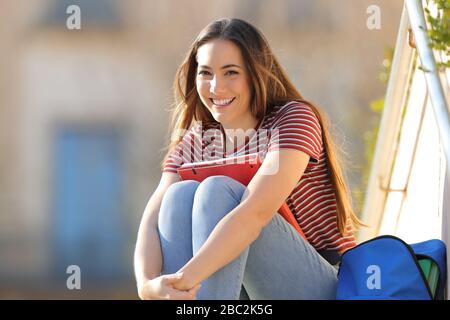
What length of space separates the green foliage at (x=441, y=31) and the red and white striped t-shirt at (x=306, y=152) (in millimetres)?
311

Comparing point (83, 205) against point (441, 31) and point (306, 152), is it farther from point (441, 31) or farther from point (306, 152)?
point (441, 31)

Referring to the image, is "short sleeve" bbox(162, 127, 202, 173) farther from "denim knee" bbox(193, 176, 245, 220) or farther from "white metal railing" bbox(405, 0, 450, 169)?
"white metal railing" bbox(405, 0, 450, 169)

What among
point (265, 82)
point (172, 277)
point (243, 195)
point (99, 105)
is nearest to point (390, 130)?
point (265, 82)

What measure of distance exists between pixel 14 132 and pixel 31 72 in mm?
425

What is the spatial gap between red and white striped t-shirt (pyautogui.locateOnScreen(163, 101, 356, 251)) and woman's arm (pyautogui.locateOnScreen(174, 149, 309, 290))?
1.7 inches

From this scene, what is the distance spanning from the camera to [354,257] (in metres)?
1.81

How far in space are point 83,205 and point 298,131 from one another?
16.5 ft

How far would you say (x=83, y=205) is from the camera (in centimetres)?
684

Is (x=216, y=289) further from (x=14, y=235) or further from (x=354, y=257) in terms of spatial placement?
(x=14, y=235)

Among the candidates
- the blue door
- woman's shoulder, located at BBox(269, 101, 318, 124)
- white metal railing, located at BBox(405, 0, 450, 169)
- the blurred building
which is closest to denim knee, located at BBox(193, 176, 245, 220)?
woman's shoulder, located at BBox(269, 101, 318, 124)

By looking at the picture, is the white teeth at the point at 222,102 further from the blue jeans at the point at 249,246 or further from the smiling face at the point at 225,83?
the blue jeans at the point at 249,246

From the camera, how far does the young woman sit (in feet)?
5.79

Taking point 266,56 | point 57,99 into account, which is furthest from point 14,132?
point 266,56
